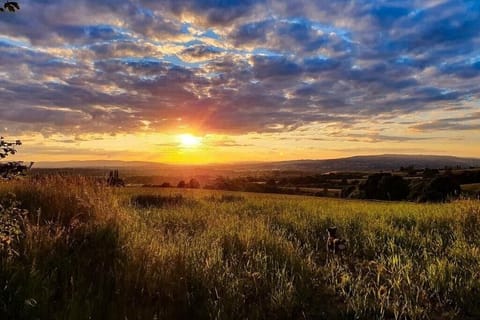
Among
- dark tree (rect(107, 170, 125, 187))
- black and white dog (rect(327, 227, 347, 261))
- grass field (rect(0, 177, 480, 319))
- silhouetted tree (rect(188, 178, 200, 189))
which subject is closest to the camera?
grass field (rect(0, 177, 480, 319))

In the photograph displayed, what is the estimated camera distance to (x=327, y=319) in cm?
517

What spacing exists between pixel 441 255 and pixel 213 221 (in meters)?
5.80

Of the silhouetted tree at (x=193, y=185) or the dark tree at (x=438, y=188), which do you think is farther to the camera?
the silhouetted tree at (x=193, y=185)

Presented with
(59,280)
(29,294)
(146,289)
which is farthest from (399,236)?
(29,294)

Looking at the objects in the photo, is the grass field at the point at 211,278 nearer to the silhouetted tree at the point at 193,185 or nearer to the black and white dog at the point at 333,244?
the black and white dog at the point at 333,244

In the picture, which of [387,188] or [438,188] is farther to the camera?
[387,188]

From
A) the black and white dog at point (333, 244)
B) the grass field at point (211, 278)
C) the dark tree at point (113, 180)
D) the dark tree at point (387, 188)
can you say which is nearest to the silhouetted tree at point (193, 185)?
the dark tree at point (387, 188)

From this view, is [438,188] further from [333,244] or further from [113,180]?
[333,244]

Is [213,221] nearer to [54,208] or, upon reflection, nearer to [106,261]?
[54,208]

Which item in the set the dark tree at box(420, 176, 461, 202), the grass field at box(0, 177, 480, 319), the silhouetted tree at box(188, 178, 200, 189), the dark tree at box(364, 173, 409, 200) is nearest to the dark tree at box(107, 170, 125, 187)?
the grass field at box(0, 177, 480, 319)

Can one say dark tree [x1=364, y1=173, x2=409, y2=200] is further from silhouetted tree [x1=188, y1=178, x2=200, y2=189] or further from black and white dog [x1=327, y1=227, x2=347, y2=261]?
black and white dog [x1=327, y1=227, x2=347, y2=261]

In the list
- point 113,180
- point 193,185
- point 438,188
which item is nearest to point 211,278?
point 113,180

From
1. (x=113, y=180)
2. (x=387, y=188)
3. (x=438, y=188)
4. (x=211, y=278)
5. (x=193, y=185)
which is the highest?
(x=113, y=180)

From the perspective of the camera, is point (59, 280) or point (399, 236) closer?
point (59, 280)
